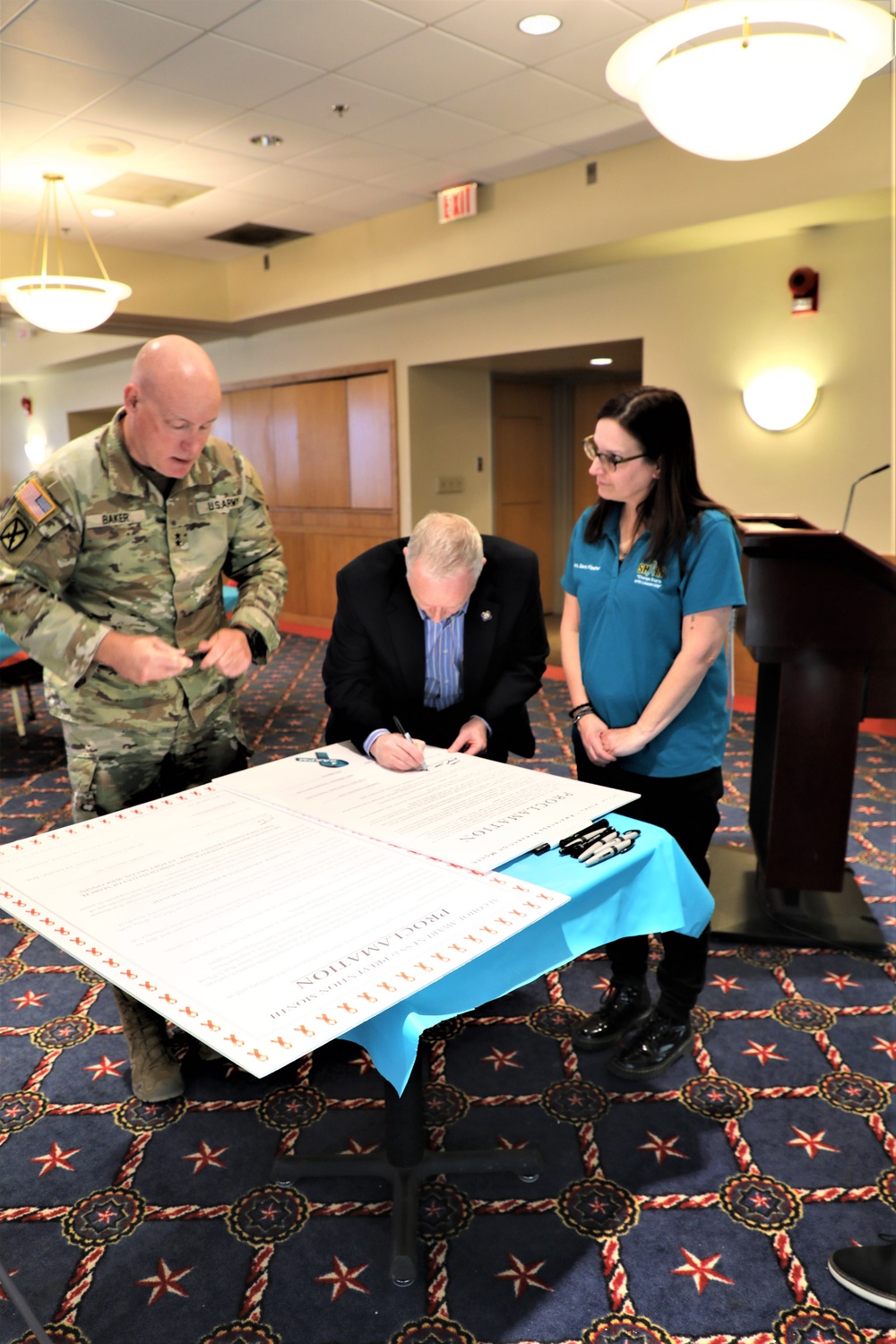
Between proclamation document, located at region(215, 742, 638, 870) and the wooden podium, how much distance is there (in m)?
1.12

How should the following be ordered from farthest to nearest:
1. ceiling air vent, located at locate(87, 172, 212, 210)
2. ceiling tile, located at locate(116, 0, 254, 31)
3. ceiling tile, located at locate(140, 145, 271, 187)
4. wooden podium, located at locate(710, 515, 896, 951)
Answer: ceiling air vent, located at locate(87, 172, 212, 210) → ceiling tile, located at locate(140, 145, 271, 187) → ceiling tile, located at locate(116, 0, 254, 31) → wooden podium, located at locate(710, 515, 896, 951)

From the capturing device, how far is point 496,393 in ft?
28.0

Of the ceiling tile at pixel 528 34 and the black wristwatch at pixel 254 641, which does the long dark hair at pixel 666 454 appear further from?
the ceiling tile at pixel 528 34

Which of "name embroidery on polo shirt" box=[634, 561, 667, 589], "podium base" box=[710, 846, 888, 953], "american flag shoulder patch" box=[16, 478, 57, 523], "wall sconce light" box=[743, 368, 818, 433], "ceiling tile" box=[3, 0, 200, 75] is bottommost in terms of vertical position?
"podium base" box=[710, 846, 888, 953]

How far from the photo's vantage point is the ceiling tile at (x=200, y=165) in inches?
212

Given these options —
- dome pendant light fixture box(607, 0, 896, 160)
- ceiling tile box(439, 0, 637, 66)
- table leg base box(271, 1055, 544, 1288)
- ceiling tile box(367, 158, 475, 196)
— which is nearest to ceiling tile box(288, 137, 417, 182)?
ceiling tile box(367, 158, 475, 196)

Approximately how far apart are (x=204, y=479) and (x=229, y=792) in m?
0.73

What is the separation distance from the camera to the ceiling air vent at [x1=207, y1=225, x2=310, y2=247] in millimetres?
7199

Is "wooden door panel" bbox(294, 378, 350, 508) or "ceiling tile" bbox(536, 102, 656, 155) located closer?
"ceiling tile" bbox(536, 102, 656, 155)

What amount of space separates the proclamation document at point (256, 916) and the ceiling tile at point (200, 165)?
16.4ft

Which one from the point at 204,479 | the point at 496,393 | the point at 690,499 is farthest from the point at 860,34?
the point at 496,393

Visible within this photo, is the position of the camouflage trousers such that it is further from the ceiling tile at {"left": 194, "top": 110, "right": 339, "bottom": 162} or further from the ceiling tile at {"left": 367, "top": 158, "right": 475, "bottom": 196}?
the ceiling tile at {"left": 367, "top": 158, "right": 475, "bottom": 196}

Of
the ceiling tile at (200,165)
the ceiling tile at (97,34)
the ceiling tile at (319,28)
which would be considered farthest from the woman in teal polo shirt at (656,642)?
the ceiling tile at (200,165)

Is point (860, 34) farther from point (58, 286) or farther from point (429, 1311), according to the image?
point (58, 286)
